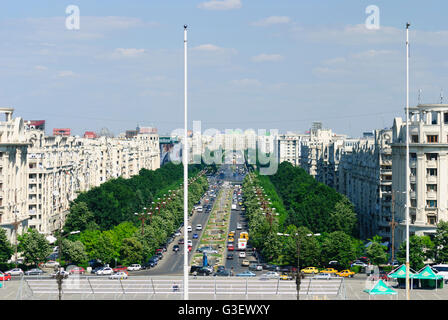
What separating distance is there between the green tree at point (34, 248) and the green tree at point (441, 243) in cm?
3482

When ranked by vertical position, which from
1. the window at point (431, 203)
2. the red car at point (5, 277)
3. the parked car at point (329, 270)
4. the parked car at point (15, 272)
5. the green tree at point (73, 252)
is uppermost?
the window at point (431, 203)

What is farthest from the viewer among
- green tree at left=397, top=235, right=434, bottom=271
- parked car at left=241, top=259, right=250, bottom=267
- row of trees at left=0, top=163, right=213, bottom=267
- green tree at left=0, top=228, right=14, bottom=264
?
parked car at left=241, top=259, right=250, bottom=267

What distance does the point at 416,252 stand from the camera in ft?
177

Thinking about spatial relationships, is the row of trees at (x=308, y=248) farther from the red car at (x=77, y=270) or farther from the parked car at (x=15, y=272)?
the parked car at (x=15, y=272)

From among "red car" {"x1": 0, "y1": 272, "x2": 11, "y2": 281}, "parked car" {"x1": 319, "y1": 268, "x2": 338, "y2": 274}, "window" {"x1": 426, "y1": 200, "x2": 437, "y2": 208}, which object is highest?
"window" {"x1": 426, "y1": 200, "x2": 437, "y2": 208}

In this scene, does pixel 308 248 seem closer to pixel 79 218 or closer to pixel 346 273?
pixel 346 273

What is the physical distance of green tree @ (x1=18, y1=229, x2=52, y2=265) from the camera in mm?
58031

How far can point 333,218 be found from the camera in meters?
71.8

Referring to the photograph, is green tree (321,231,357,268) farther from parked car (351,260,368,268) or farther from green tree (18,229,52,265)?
green tree (18,229,52,265)

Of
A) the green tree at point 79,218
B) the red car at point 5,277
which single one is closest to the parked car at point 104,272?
the red car at point 5,277

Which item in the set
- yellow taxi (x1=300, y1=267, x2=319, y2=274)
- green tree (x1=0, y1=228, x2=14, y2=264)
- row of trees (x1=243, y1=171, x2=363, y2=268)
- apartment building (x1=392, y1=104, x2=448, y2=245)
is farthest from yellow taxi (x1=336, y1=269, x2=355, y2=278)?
green tree (x1=0, y1=228, x2=14, y2=264)

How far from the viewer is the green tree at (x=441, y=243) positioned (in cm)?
5450

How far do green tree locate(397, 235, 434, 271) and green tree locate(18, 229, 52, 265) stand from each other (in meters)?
31.6
